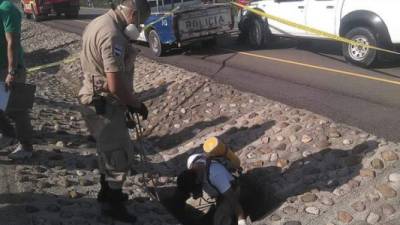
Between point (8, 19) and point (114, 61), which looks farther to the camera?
point (8, 19)

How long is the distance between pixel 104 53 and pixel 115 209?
5.09 feet

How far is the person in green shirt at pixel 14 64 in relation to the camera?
17.8 ft

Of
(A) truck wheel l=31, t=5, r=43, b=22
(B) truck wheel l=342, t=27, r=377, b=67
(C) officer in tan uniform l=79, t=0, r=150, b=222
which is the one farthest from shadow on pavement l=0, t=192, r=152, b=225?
(A) truck wheel l=31, t=5, r=43, b=22

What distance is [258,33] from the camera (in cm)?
1338

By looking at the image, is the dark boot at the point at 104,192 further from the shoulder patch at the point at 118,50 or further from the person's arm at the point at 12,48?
the person's arm at the point at 12,48

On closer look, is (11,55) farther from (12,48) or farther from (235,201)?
(235,201)

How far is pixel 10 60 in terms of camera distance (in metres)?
5.43

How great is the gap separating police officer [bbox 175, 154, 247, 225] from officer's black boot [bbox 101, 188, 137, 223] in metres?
0.98

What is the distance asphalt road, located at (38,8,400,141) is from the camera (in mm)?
7062

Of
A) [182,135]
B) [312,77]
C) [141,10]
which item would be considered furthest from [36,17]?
[141,10]

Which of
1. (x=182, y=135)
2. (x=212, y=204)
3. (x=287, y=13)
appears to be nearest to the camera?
(x=212, y=204)

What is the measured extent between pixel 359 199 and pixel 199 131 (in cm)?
334

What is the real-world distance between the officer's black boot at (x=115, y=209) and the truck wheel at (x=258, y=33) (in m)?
9.29

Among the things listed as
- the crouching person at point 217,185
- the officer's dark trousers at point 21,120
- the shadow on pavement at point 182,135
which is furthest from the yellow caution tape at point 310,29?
the officer's dark trousers at point 21,120
